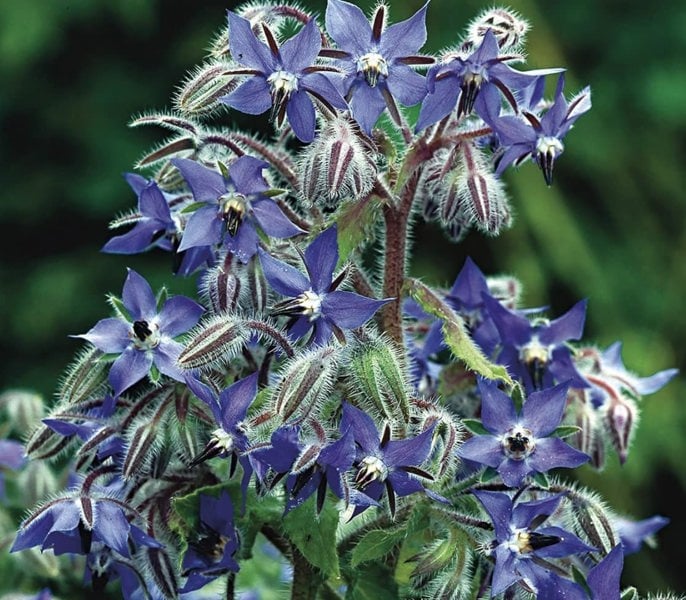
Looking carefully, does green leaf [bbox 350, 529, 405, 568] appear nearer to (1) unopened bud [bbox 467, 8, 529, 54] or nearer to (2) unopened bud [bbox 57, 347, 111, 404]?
(2) unopened bud [bbox 57, 347, 111, 404]

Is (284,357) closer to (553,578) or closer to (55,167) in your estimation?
(553,578)

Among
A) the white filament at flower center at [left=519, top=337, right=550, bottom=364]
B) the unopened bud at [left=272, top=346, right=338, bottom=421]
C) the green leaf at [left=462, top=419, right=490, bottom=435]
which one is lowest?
the green leaf at [left=462, top=419, right=490, bottom=435]

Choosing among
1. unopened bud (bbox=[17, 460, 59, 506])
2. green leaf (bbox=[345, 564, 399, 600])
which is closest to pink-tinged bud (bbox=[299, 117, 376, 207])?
green leaf (bbox=[345, 564, 399, 600])

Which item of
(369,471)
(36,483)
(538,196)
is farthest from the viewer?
(538,196)

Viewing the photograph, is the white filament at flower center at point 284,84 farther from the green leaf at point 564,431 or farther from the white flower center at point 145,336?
the green leaf at point 564,431

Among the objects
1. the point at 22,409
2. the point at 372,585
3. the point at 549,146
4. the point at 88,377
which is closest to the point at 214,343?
the point at 88,377

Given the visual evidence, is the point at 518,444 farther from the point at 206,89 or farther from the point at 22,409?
the point at 22,409
